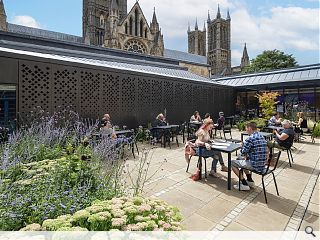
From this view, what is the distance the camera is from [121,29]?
3488 centimetres

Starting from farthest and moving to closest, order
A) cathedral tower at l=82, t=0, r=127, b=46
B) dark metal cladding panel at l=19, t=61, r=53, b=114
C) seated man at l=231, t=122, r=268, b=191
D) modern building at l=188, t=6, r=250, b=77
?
modern building at l=188, t=6, r=250, b=77, cathedral tower at l=82, t=0, r=127, b=46, dark metal cladding panel at l=19, t=61, r=53, b=114, seated man at l=231, t=122, r=268, b=191

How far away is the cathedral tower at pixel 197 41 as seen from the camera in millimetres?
70125

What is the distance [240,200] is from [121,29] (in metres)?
36.3

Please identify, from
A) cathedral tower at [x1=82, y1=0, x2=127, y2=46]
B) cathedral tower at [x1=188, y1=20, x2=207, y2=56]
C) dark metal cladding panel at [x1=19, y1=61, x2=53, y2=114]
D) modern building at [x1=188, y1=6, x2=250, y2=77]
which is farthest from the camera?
cathedral tower at [x1=188, y1=20, x2=207, y2=56]

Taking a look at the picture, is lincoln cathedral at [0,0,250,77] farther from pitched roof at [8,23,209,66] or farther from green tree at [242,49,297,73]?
green tree at [242,49,297,73]

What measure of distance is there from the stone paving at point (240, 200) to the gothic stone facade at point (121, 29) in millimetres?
33080

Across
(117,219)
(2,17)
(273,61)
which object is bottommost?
(117,219)

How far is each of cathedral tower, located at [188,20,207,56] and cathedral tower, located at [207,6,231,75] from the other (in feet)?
22.1

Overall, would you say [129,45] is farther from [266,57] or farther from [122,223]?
[122,223]

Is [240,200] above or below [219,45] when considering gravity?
below

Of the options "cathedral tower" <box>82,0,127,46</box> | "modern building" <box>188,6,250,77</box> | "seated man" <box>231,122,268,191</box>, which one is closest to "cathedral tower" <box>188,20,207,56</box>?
"modern building" <box>188,6,250,77</box>

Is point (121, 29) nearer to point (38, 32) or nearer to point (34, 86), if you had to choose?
point (38, 32)

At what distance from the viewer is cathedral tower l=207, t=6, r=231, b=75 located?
60.8 meters

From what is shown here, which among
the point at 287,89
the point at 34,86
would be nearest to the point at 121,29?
the point at 287,89
